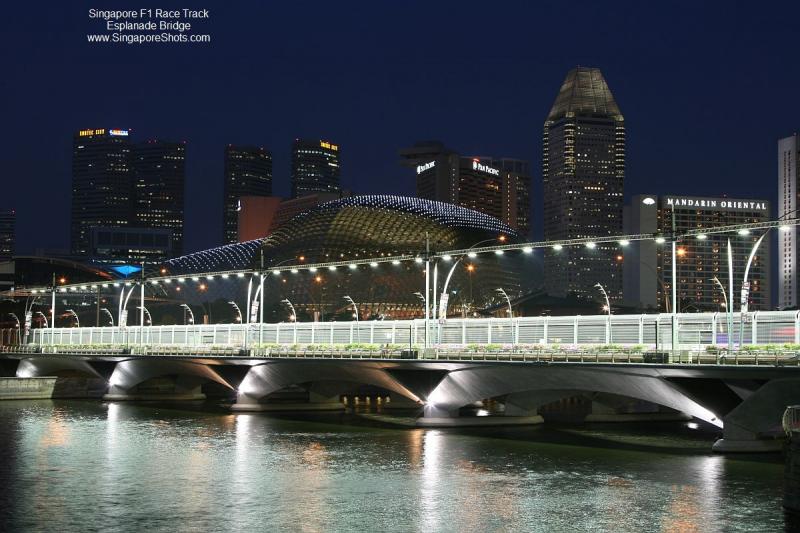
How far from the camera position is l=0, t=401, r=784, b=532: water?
3934 cm

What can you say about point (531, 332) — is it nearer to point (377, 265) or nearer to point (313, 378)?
point (313, 378)

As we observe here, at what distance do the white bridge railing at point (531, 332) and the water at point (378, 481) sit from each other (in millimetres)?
5939

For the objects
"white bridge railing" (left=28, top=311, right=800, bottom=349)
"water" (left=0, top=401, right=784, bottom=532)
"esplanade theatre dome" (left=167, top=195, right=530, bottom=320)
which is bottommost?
"water" (left=0, top=401, right=784, bottom=532)

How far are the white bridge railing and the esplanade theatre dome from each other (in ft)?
240

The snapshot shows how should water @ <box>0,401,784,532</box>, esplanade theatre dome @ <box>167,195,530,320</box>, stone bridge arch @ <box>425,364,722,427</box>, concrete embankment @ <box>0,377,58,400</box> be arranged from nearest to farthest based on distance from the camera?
water @ <box>0,401,784,532</box>, stone bridge arch @ <box>425,364,722,427</box>, concrete embankment @ <box>0,377,58,400</box>, esplanade theatre dome @ <box>167,195,530,320</box>

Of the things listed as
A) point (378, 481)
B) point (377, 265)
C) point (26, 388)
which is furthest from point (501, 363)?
point (377, 265)

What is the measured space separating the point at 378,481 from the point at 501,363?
18.0m

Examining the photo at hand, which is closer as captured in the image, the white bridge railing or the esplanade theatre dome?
the white bridge railing

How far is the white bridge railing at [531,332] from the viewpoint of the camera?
5870 centimetres

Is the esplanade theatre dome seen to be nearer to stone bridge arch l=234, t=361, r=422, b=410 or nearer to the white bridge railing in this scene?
the white bridge railing

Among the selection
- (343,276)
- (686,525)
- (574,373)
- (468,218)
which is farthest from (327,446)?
(468,218)

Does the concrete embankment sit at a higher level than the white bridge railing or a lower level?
lower

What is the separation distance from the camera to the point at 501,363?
65.2 meters

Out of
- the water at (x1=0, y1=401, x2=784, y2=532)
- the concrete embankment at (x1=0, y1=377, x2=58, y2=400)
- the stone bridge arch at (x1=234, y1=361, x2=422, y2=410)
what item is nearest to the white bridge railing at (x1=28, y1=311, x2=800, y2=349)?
the stone bridge arch at (x1=234, y1=361, x2=422, y2=410)
